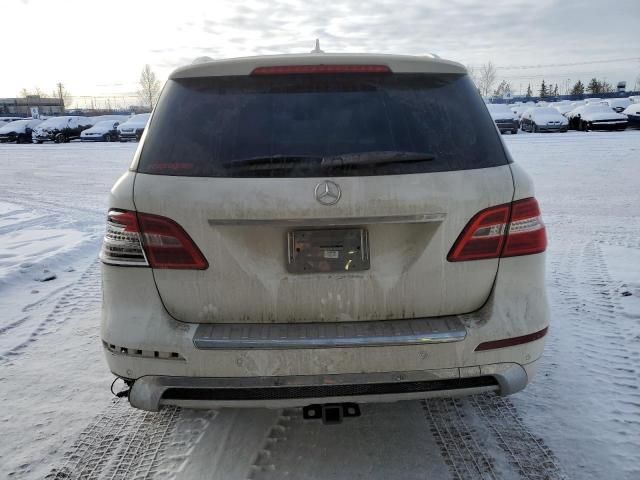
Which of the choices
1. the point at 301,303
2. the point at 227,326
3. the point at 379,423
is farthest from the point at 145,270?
the point at 379,423

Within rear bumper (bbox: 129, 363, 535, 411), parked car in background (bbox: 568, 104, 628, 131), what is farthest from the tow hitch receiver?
parked car in background (bbox: 568, 104, 628, 131)

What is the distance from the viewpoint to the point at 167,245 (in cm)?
233

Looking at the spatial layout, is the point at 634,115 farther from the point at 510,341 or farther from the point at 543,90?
the point at 543,90

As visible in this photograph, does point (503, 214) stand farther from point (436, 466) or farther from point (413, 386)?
point (436, 466)

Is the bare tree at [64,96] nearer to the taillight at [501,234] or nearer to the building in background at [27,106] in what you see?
the building in background at [27,106]

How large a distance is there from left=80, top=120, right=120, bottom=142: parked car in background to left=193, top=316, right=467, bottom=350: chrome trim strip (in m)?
34.3

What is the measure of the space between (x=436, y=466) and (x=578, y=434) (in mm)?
845

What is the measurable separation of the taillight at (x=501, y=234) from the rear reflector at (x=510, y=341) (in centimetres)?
37

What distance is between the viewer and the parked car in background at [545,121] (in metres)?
29.0

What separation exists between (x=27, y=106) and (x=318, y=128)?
12073 centimetres

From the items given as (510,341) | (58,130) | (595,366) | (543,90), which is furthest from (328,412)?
(543,90)

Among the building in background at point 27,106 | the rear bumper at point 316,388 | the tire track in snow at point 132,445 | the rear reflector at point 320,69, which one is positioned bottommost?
the tire track in snow at point 132,445

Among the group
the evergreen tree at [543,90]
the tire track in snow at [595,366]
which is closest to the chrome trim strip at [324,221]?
the tire track in snow at [595,366]

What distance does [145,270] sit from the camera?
2.38 m
